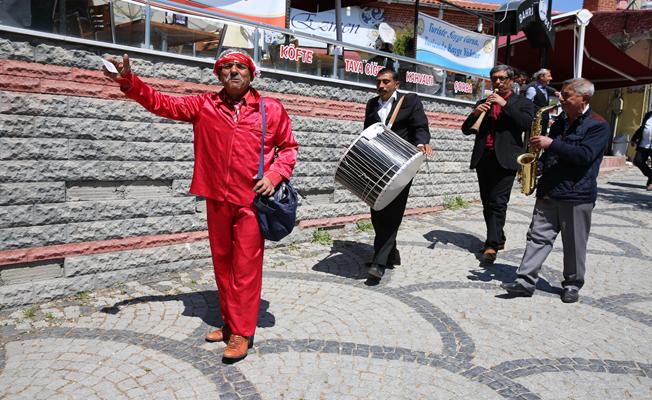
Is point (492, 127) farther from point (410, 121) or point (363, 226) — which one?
point (363, 226)

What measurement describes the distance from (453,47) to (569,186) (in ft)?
17.6

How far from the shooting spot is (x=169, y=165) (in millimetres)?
5156

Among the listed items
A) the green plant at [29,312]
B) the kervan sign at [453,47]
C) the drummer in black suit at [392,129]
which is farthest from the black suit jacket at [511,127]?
the green plant at [29,312]

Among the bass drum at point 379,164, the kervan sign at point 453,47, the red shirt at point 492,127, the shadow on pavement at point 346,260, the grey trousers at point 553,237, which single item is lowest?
the shadow on pavement at point 346,260

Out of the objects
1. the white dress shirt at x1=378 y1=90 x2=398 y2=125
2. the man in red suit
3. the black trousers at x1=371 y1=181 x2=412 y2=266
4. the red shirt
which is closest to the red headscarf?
the man in red suit

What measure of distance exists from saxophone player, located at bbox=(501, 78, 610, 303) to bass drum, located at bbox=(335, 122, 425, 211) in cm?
108

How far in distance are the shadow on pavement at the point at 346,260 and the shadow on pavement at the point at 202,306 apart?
111 cm

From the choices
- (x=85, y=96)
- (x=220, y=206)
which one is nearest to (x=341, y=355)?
(x=220, y=206)

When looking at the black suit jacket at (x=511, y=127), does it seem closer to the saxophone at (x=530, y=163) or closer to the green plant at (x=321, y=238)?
the saxophone at (x=530, y=163)

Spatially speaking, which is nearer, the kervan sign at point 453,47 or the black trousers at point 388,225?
the black trousers at point 388,225

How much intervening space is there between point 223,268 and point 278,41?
3324 millimetres

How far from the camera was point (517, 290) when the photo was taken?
479 cm

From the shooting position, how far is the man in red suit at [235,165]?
11.5ft

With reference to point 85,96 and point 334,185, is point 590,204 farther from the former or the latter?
point 85,96
